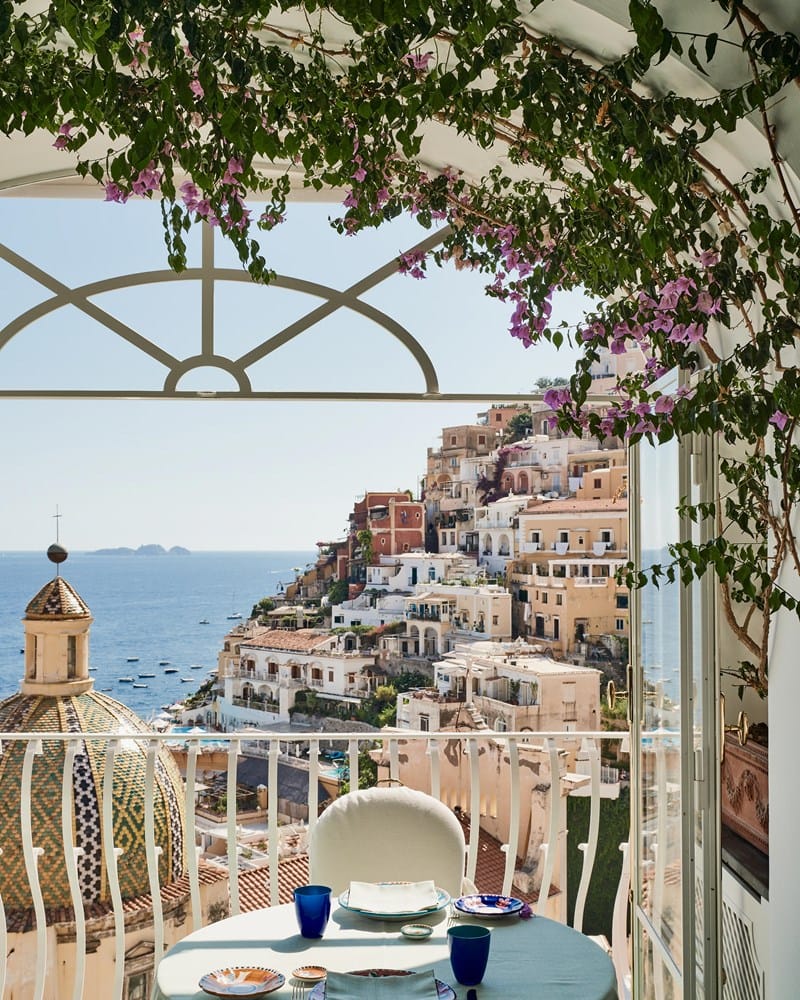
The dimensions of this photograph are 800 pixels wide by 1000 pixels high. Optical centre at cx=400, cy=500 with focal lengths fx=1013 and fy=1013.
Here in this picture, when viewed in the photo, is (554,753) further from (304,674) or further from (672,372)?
(304,674)

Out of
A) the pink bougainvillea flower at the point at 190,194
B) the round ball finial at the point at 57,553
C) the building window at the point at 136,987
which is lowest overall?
the building window at the point at 136,987

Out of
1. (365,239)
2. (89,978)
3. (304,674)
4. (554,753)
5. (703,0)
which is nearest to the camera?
(703,0)

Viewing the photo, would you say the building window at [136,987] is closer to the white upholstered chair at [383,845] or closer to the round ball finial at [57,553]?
the round ball finial at [57,553]

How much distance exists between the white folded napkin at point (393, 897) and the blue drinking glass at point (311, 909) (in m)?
0.15

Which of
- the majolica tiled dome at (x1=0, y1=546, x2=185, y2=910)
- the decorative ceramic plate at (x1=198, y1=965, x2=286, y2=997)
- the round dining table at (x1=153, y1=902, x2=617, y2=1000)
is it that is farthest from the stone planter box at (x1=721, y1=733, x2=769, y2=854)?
the majolica tiled dome at (x1=0, y1=546, x2=185, y2=910)

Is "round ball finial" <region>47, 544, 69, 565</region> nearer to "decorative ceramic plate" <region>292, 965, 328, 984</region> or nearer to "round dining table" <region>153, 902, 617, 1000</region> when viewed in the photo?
"round dining table" <region>153, 902, 617, 1000</region>

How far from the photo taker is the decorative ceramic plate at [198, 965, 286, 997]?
6.28ft

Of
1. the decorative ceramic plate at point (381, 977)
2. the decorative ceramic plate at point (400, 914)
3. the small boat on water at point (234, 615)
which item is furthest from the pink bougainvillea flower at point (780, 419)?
the small boat on water at point (234, 615)

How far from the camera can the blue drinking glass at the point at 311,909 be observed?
2211 millimetres

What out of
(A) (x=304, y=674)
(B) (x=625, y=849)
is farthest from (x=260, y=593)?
(B) (x=625, y=849)

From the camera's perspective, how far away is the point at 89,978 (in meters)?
7.47

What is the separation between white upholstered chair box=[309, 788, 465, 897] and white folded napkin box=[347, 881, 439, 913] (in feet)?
0.92

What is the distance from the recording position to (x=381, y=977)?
6.36 ft

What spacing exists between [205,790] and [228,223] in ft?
46.4
